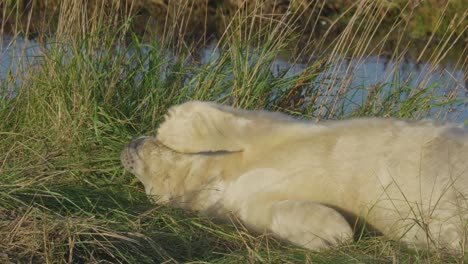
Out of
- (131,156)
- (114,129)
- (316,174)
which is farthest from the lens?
(114,129)

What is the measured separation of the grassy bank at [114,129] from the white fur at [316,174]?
0.10 meters

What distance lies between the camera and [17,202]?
4.09m

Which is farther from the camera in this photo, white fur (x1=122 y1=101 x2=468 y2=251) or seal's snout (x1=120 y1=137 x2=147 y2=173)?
seal's snout (x1=120 y1=137 x2=147 y2=173)

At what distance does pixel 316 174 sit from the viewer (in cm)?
409

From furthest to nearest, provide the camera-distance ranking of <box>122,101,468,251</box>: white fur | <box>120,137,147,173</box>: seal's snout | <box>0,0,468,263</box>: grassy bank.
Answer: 1. <box>120,137,147,173</box>: seal's snout
2. <box>122,101,468,251</box>: white fur
3. <box>0,0,468,263</box>: grassy bank

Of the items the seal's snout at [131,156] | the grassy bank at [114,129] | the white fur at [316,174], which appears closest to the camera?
the grassy bank at [114,129]

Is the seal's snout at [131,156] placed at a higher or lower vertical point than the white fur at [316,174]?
lower

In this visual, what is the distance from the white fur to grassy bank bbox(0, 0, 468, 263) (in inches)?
3.9

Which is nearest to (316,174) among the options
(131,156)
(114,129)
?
(131,156)

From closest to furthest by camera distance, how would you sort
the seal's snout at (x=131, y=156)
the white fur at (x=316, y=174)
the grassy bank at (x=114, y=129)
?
the grassy bank at (x=114, y=129)
the white fur at (x=316, y=174)
the seal's snout at (x=131, y=156)

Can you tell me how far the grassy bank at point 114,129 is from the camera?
12.3 feet

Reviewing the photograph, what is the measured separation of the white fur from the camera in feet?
12.8

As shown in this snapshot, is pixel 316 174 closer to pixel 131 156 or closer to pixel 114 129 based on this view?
pixel 131 156

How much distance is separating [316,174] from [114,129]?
5.74 ft
